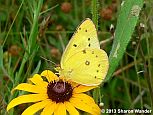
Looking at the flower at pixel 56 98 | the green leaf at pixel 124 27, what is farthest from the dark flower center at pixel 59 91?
the green leaf at pixel 124 27

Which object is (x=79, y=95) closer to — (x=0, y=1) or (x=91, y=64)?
(x=91, y=64)

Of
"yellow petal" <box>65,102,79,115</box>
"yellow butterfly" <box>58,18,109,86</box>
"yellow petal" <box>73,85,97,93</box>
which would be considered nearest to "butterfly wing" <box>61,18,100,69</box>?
"yellow butterfly" <box>58,18,109,86</box>

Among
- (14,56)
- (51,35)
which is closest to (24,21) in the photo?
(51,35)

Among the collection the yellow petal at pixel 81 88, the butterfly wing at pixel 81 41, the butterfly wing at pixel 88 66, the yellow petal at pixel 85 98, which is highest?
the butterfly wing at pixel 81 41

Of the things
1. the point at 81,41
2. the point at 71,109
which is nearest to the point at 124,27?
the point at 81,41

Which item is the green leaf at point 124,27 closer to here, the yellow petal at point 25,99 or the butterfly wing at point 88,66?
the butterfly wing at point 88,66

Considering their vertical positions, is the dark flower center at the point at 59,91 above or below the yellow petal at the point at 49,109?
above

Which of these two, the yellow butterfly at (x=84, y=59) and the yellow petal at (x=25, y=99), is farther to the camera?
the yellow butterfly at (x=84, y=59)

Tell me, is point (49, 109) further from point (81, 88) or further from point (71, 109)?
point (81, 88)
